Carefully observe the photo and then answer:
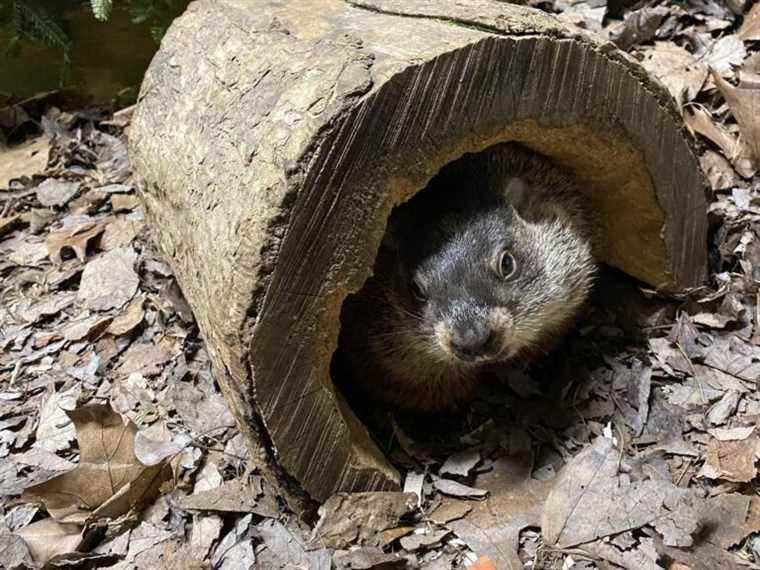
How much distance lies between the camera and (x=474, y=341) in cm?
374

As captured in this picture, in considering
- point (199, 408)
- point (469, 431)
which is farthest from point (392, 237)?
point (199, 408)

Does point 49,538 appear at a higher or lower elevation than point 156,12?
lower

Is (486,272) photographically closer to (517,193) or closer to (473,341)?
(473,341)

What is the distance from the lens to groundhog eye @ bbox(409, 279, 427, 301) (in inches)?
157

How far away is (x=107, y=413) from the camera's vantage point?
12.4 ft

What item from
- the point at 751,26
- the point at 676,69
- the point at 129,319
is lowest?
the point at 129,319

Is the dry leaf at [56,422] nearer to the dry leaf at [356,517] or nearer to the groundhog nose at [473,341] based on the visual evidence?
the dry leaf at [356,517]

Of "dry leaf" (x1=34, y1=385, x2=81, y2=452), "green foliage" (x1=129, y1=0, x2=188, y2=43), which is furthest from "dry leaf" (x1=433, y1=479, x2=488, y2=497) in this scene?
"green foliage" (x1=129, y1=0, x2=188, y2=43)

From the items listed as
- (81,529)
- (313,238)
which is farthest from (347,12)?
(81,529)

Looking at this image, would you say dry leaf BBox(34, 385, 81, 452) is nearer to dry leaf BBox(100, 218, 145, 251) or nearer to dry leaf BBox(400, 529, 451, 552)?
dry leaf BBox(100, 218, 145, 251)

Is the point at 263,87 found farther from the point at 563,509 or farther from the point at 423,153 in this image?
the point at 563,509

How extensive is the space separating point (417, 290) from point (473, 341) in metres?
0.47

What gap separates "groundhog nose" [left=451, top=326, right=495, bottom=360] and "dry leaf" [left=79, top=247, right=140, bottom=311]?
2.52 m

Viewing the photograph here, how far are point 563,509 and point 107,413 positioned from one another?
2.35 meters
